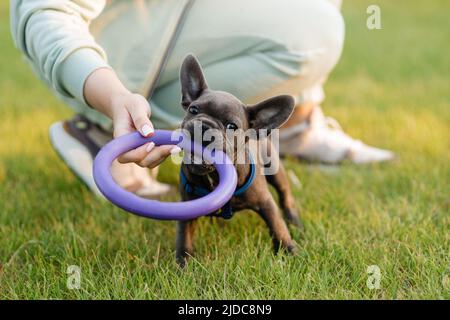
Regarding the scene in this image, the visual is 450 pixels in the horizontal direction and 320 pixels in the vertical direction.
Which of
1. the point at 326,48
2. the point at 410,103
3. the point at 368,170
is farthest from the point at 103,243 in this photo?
the point at 410,103

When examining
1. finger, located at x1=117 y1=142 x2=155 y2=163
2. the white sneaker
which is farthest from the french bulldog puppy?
the white sneaker

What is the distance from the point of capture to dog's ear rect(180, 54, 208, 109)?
1.65 meters

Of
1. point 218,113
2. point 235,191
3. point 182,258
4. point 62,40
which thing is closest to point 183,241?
point 182,258

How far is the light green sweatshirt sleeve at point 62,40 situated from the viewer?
70.6 inches

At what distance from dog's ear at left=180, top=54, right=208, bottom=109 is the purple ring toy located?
12cm

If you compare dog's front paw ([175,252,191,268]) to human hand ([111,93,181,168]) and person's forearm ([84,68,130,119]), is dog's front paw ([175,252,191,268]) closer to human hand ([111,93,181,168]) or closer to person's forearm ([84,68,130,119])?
human hand ([111,93,181,168])

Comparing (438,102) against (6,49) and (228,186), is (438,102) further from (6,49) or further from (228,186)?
(6,49)

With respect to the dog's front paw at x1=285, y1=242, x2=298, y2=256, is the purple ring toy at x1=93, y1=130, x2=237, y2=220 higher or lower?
higher

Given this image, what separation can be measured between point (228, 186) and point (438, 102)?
249 cm

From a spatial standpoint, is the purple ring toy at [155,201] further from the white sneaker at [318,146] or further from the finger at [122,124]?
the white sneaker at [318,146]

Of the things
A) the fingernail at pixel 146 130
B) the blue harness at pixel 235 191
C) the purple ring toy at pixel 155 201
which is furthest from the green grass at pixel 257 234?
the fingernail at pixel 146 130

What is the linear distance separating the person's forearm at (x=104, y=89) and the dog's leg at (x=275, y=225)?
50 cm

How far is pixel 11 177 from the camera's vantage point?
2.60 m

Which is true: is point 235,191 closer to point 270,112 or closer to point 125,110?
point 270,112
